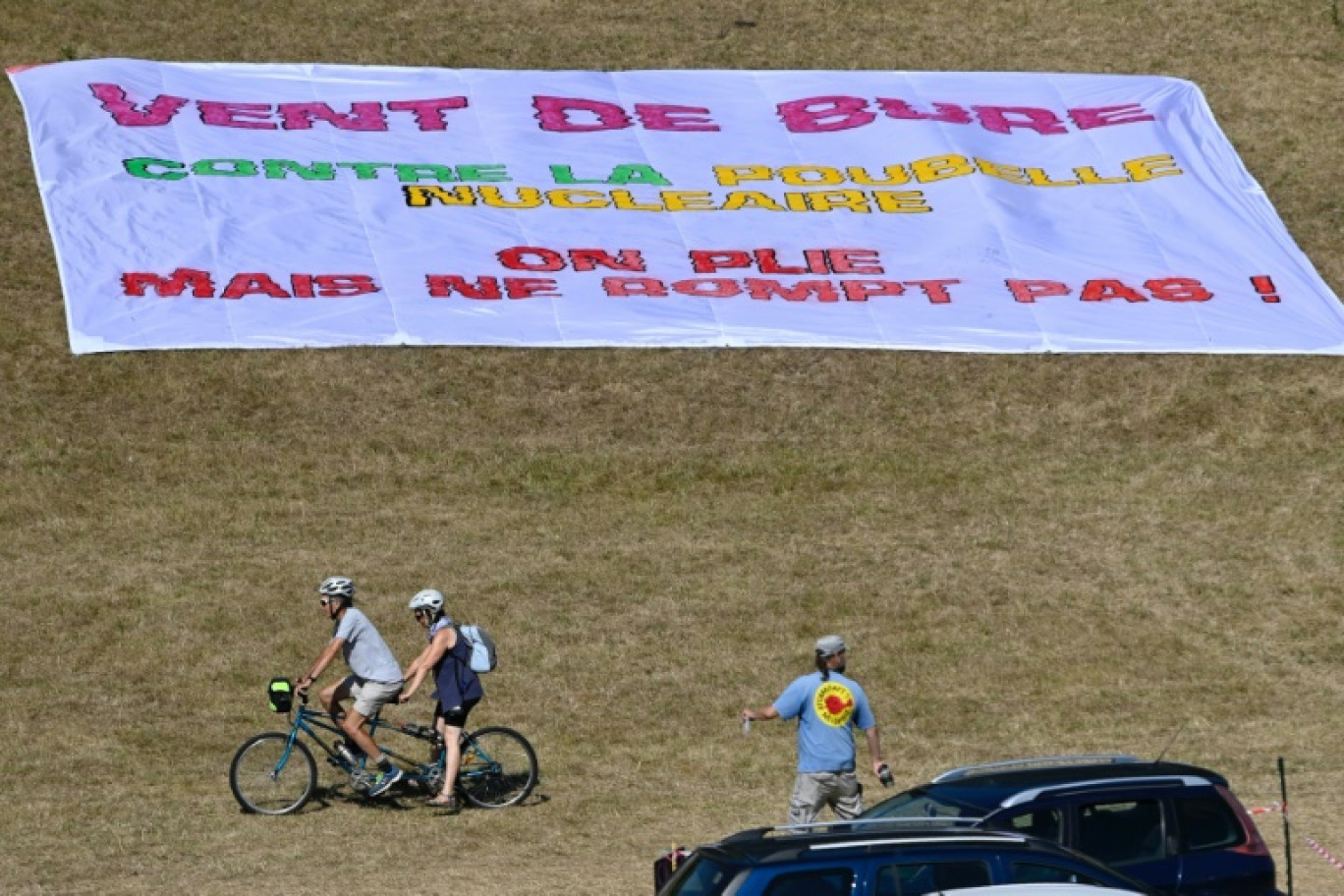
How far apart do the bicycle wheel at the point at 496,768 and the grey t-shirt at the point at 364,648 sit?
3.38 feet

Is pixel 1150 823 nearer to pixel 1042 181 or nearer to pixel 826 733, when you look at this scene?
pixel 826 733

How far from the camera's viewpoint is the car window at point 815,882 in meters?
10.3

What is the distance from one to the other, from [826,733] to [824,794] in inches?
18.9

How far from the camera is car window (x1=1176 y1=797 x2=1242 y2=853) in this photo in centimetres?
1266

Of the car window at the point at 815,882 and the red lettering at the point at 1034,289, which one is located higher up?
the red lettering at the point at 1034,289

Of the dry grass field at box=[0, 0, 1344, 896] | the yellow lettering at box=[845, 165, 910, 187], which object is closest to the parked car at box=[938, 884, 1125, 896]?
the dry grass field at box=[0, 0, 1344, 896]

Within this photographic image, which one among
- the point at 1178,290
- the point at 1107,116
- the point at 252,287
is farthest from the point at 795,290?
the point at 252,287

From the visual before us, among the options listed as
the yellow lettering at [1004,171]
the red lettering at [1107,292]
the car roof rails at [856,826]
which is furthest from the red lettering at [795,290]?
the car roof rails at [856,826]

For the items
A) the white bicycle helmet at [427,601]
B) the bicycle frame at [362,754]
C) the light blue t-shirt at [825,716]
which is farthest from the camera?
the bicycle frame at [362,754]

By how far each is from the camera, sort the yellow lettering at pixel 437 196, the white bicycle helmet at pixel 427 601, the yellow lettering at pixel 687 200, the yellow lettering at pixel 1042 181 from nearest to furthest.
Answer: the white bicycle helmet at pixel 427 601
the yellow lettering at pixel 437 196
the yellow lettering at pixel 687 200
the yellow lettering at pixel 1042 181

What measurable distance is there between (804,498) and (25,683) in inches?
414

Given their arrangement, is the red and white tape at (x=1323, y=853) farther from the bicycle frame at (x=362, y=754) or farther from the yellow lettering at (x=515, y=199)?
the yellow lettering at (x=515, y=199)

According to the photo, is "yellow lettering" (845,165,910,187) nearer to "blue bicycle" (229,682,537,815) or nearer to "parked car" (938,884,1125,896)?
"blue bicycle" (229,682,537,815)

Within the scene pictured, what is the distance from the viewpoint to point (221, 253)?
29.3 meters
